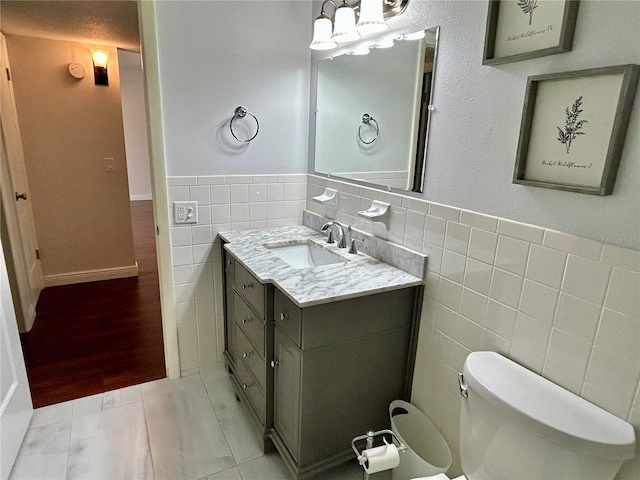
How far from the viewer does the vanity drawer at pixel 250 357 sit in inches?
65.2

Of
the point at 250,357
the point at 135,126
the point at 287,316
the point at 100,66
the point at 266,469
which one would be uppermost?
the point at 100,66

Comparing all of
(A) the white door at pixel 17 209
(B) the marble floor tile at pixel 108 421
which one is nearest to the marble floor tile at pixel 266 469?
(B) the marble floor tile at pixel 108 421

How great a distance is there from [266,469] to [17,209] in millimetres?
2511

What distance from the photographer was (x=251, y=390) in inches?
71.4

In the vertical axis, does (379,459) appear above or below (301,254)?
below

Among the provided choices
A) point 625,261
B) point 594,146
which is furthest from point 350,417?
point 594,146

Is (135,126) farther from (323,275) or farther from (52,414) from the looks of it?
(323,275)

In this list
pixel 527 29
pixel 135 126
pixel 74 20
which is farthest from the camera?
pixel 135 126

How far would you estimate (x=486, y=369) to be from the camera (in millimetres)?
1124

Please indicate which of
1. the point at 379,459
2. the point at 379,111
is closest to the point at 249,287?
the point at 379,459

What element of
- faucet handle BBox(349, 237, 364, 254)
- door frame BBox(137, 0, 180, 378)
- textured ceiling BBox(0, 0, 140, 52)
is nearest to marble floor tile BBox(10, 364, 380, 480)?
door frame BBox(137, 0, 180, 378)

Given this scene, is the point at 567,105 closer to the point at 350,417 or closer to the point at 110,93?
the point at 350,417

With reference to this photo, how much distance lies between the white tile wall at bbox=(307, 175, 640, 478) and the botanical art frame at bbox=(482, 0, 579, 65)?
48cm

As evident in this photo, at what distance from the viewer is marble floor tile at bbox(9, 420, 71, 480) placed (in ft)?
5.14
